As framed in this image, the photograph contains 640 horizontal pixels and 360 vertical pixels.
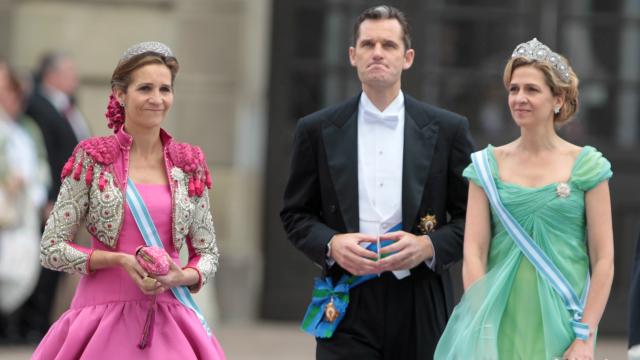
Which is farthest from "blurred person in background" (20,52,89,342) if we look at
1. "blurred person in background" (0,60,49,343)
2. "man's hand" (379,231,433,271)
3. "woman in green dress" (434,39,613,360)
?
"woman in green dress" (434,39,613,360)

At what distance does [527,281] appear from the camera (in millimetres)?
5711

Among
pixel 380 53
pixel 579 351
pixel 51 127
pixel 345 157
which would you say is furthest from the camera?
pixel 51 127

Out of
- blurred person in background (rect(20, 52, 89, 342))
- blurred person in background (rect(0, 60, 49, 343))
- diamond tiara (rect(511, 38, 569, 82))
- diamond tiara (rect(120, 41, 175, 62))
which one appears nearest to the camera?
diamond tiara (rect(511, 38, 569, 82))

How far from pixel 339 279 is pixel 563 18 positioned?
6.68 meters

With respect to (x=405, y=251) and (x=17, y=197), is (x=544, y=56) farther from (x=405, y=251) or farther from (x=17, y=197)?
(x=17, y=197)

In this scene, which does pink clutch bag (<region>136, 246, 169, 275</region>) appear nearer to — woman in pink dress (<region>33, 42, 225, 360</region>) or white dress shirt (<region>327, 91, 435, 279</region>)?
woman in pink dress (<region>33, 42, 225, 360</region>)

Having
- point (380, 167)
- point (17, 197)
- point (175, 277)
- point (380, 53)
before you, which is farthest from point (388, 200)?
point (17, 197)

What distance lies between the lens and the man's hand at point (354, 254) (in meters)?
6.07

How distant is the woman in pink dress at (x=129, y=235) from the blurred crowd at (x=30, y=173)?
5.44 meters

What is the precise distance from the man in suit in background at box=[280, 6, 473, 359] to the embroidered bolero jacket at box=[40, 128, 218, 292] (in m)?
0.58

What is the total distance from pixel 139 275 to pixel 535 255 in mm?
1416

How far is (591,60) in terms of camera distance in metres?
12.5

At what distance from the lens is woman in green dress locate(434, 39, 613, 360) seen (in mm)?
5605

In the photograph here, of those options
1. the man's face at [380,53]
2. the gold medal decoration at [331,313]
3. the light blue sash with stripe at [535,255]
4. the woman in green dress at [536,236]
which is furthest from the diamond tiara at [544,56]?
the gold medal decoration at [331,313]
